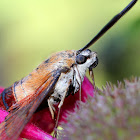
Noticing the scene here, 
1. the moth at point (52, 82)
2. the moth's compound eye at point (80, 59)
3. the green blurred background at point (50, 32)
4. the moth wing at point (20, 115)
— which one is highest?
the green blurred background at point (50, 32)

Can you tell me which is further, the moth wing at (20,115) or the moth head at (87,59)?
the moth head at (87,59)

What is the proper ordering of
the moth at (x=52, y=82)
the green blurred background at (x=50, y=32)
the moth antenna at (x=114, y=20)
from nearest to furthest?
1. the moth antenna at (x=114, y=20)
2. the moth at (x=52, y=82)
3. the green blurred background at (x=50, y=32)

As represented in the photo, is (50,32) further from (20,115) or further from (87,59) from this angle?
(20,115)

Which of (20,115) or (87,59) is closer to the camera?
(20,115)

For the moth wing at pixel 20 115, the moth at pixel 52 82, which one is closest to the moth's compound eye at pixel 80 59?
the moth at pixel 52 82

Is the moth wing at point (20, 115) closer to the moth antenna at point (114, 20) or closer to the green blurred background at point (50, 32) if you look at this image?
the moth antenna at point (114, 20)

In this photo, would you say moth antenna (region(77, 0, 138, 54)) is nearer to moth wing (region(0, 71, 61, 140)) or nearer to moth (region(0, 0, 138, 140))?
moth (region(0, 0, 138, 140))

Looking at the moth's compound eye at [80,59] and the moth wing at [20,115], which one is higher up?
the moth's compound eye at [80,59]

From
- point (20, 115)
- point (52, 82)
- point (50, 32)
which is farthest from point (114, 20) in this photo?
point (50, 32)
